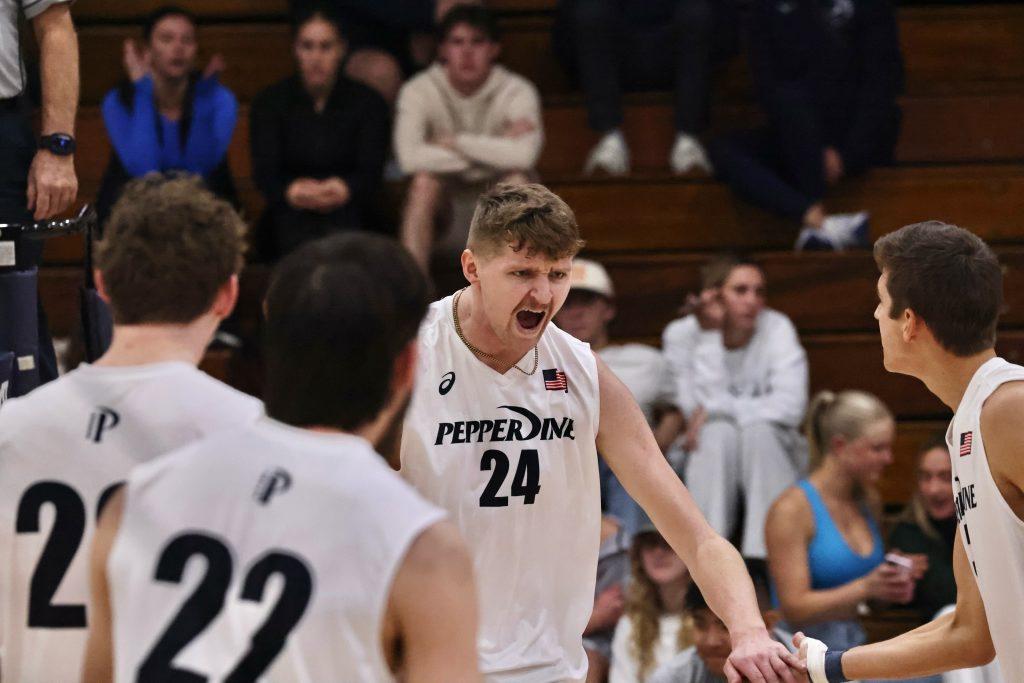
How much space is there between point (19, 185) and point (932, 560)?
4.66m

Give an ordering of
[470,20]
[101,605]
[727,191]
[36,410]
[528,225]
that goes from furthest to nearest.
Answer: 1. [727,191]
2. [470,20]
3. [528,225]
4. [36,410]
5. [101,605]

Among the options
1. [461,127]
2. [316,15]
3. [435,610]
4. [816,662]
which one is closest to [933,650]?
[816,662]

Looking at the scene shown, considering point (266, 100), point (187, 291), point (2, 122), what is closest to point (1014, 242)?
point (266, 100)

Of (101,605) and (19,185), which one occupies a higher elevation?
(19,185)

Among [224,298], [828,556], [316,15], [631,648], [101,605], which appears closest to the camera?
[101,605]

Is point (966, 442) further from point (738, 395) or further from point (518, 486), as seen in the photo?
point (738, 395)

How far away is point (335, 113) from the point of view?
836cm

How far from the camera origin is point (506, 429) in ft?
13.6

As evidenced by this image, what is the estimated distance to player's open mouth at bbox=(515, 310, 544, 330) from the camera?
13.3ft

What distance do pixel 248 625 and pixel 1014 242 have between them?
7.71 m

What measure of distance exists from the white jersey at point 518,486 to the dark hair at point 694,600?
6.08ft

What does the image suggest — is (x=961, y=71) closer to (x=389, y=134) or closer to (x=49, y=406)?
(x=389, y=134)

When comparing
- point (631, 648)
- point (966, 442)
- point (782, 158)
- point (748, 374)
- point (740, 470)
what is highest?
point (782, 158)

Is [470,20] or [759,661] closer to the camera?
[759,661]
